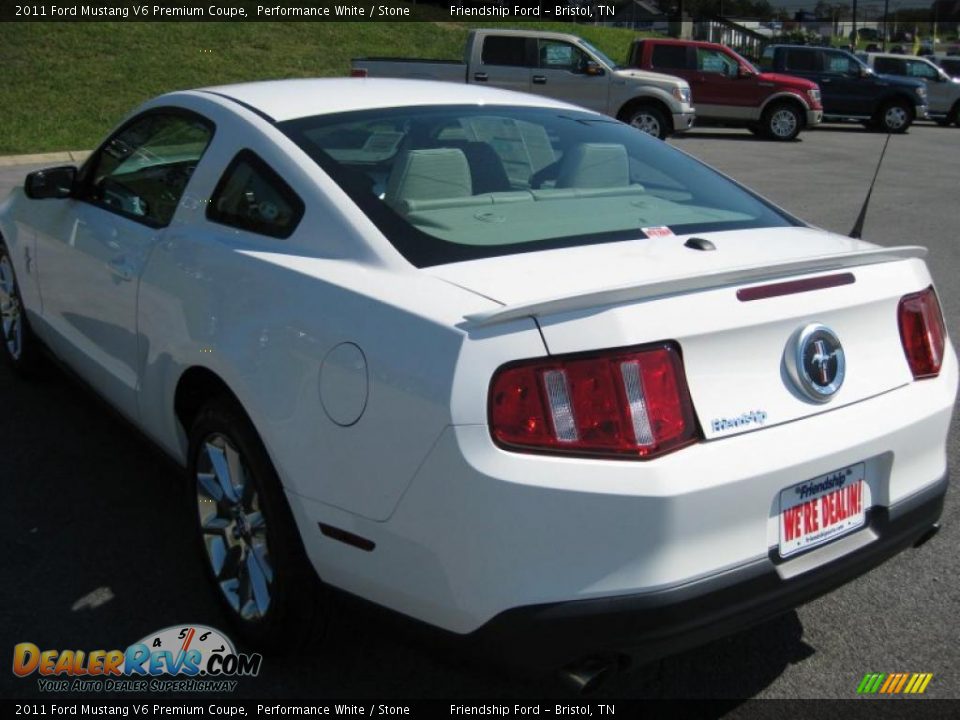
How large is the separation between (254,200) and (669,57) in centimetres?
2026

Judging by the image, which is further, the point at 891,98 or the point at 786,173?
the point at 891,98

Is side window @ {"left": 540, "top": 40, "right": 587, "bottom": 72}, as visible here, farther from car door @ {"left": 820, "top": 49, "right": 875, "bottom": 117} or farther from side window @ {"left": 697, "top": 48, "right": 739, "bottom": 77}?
car door @ {"left": 820, "top": 49, "right": 875, "bottom": 117}

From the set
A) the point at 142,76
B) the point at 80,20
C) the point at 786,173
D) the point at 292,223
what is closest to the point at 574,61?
the point at 786,173

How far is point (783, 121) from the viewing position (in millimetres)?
22250

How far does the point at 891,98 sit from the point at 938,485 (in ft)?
80.4

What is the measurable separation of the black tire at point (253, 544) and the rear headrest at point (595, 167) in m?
1.40

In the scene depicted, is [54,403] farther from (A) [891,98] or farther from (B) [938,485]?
(A) [891,98]

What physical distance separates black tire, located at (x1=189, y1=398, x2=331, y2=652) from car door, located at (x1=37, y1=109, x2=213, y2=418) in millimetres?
715

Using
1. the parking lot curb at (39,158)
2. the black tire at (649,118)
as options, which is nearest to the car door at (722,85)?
the black tire at (649,118)

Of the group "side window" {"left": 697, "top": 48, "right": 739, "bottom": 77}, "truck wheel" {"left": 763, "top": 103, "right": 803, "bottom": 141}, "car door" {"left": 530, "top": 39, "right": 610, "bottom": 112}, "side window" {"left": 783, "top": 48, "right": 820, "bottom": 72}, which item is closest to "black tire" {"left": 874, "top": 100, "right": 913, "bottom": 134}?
"side window" {"left": 783, "top": 48, "right": 820, "bottom": 72}

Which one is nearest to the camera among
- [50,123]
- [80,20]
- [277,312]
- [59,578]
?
[277,312]

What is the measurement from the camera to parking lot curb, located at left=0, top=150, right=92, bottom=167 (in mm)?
15664

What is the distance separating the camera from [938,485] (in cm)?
302

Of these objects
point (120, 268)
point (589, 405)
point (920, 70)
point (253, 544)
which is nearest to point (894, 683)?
point (589, 405)
